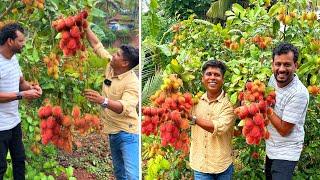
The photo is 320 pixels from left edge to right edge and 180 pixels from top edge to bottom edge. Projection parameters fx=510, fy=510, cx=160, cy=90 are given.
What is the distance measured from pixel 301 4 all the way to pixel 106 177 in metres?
1.27

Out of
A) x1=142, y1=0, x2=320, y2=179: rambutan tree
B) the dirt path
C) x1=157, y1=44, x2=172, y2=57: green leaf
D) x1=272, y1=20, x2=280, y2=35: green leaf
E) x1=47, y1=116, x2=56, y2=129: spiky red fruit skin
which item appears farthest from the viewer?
x1=157, y1=44, x2=172, y2=57: green leaf

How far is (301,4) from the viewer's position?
253cm

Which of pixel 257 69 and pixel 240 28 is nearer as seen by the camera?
pixel 257 69

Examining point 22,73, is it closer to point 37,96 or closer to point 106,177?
point 37,96

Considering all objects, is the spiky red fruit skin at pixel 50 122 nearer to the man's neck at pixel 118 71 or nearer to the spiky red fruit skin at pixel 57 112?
the spiky red fruit skin at pixel 57 112

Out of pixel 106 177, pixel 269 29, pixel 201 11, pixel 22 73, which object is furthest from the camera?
pixel 201 11

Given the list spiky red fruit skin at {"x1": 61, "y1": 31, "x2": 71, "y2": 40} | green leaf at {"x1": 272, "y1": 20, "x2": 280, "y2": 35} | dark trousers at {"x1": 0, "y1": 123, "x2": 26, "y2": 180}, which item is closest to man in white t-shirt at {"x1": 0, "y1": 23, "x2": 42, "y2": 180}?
dark trousers at {"x1": 0, "y1": 123, "x2": 26, "y2": 180}

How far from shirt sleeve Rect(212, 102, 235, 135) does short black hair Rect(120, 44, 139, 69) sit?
40 cm

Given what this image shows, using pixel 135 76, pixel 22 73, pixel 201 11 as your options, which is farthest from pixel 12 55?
pixel 201 11

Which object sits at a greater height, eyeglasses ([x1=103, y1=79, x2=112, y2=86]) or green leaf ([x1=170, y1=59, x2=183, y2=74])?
green leaf ([x1=170, y1=59, x2=183, y2=74])

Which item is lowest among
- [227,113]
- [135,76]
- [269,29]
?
[227,113]

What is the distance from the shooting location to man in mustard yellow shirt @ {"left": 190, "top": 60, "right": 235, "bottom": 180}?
203cm

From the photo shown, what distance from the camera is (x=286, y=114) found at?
6.46 ft

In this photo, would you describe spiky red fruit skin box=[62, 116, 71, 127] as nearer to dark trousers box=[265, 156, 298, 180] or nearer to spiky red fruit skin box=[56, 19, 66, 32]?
spiky red fruit skin box=[56, 19, 66, 32]
